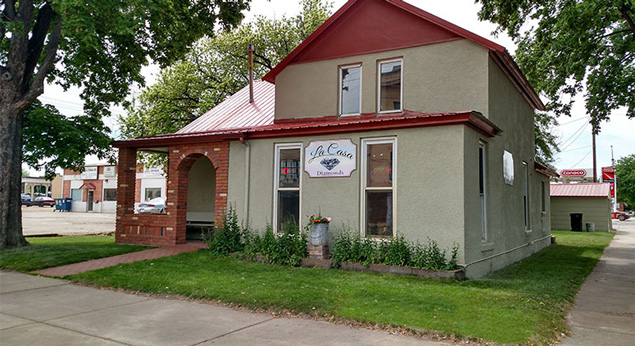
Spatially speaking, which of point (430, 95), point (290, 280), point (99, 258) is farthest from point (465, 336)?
point (99, 258)

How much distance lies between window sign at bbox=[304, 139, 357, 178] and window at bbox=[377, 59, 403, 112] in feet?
4.75

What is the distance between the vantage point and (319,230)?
9547 millimetres

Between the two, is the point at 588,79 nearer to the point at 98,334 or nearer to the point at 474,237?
the point at 474,237

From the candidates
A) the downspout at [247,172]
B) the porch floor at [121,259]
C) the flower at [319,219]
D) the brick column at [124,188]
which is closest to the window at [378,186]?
the flower at [319,219]

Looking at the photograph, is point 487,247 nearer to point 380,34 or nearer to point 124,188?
point 380,34

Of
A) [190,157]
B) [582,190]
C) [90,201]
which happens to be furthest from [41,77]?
[90,201]

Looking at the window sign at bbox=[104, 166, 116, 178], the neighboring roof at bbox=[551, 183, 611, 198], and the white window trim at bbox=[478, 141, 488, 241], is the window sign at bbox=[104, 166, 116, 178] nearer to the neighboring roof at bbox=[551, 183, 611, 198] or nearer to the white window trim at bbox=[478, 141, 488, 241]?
the neighboring roof at bbox=[551, 183, 611, 198]

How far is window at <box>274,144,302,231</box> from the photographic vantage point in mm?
10628

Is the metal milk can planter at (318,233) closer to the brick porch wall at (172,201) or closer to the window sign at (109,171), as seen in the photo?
the brick porch wall at (172,201)

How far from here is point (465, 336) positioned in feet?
16.7

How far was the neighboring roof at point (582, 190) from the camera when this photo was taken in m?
27.0

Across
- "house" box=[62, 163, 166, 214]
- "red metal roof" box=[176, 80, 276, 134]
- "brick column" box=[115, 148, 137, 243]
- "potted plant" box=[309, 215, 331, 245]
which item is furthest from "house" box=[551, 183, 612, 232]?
"house" box=[62, 163, 166, 214]

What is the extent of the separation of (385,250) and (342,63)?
4.79m

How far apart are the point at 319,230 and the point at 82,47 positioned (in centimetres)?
842
